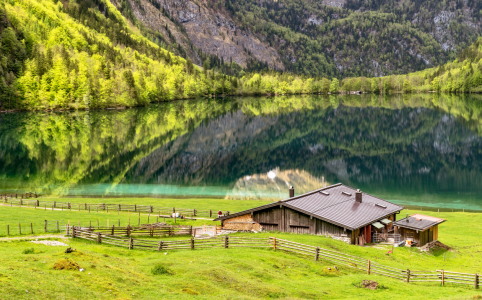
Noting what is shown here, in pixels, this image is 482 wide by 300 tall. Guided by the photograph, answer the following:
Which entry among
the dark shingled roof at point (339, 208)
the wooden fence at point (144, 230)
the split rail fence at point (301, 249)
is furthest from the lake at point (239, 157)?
the split rail fence at point (301, 249)

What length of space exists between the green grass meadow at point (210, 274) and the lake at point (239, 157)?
3645 centimetres

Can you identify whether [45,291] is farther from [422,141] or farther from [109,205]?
[422,141]

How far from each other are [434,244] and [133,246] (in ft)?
92.7

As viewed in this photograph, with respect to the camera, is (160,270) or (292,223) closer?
(160,270)

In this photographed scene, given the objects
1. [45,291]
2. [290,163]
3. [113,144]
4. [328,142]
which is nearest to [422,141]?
[328,142]

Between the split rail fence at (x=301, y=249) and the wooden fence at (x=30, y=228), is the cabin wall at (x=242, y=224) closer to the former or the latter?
the split rail fence at (x=301, y=249)

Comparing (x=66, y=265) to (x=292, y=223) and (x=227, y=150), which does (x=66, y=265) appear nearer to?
(x=292, y=223)

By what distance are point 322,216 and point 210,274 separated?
64.3ft

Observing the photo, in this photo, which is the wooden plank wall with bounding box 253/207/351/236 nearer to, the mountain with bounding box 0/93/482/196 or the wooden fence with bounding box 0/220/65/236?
the wooden fence with bounding box 0/220/65/236

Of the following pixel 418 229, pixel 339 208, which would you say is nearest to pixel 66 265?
pixel 339 208

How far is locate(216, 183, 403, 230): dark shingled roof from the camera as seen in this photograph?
149ft

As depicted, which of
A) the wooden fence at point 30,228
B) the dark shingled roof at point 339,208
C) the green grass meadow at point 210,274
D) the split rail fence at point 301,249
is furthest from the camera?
the dark shingled roof at point 339,208

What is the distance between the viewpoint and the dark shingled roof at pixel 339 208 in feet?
149

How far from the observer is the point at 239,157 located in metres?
118
